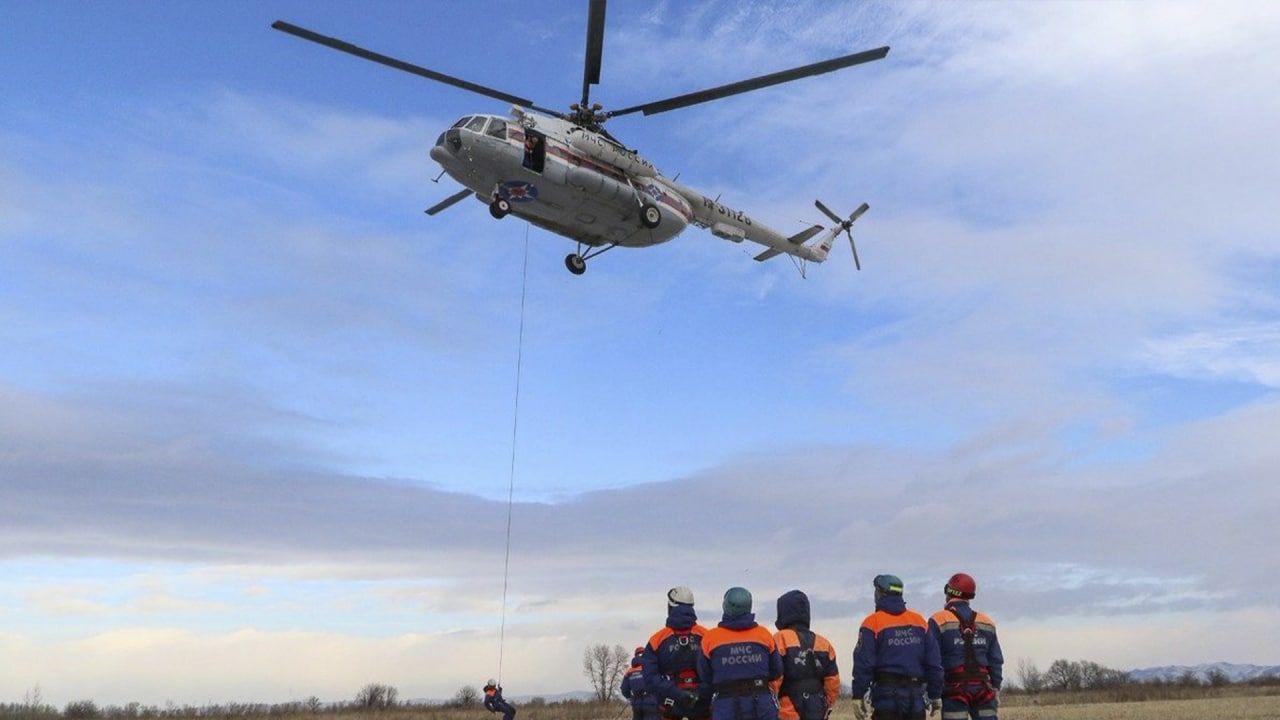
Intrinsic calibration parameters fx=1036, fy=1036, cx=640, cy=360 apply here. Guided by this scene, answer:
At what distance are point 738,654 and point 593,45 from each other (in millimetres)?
19774

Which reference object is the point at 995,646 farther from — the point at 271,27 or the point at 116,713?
the point at 116,713

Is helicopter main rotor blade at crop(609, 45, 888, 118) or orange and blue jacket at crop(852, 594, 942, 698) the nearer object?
orange and blue jacket at crop(852, 594, 942, 698)

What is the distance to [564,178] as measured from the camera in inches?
1026

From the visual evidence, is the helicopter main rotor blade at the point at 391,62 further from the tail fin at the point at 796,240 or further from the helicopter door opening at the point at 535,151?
the tail fin at the point at 796,240

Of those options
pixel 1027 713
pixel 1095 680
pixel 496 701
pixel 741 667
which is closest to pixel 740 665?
pixel 741 667

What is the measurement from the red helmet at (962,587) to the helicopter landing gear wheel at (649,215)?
57.6ft

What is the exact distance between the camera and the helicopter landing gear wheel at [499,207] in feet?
84.0

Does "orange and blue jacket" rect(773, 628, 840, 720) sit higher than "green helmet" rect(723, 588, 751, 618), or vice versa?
"green helmet" rect(723, 588, 751, 618)

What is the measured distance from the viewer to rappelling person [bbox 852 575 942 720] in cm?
1075

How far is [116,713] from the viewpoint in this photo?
41969 mm

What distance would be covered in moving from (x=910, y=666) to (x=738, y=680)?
225cm

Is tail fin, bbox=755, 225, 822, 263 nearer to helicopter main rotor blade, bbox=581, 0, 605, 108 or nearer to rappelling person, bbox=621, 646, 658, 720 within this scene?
helicopter main rotor blade, bbox=581, 0, 605, 108

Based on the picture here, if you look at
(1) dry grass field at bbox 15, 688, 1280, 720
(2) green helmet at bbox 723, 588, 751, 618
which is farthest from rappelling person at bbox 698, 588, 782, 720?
(1) dry grass field at bbox 15, 688, 1280, 720

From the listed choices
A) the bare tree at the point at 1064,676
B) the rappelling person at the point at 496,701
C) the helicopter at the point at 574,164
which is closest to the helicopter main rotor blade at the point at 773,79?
the helicopter at the point at 574,164
